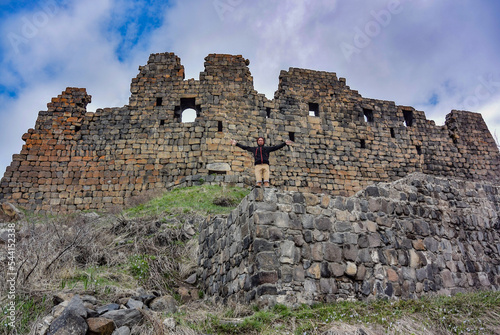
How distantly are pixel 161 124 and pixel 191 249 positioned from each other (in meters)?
8.77

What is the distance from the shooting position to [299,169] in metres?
17.2

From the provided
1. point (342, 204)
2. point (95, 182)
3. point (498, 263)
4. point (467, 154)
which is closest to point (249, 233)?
point (342, 204)

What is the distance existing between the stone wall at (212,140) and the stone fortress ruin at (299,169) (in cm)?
5

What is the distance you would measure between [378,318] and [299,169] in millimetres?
11758

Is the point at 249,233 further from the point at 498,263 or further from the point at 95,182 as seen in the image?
the point at 95,182

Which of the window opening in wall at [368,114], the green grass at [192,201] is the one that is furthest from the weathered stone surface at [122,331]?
the window opening in wall at [368,114]

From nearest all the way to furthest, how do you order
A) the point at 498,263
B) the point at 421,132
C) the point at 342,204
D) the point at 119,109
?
the point at 342,204 → the point at 498,263 → the point at 119,109 → the point at 421,132

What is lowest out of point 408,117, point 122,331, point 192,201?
point 122,331

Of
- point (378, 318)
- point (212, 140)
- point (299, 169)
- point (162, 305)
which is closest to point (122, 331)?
point (162, 305)

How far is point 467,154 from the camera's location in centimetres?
2044

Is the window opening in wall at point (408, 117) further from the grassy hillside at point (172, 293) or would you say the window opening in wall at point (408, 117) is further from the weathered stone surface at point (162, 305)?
the weathered stone surface at point (162, 305)

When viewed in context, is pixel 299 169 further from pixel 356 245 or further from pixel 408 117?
pixel 356 245

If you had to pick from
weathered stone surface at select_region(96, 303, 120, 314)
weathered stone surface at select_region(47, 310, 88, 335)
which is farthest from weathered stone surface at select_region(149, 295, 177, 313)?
weathered stone surface at select_region(47, 310, 88, 335)

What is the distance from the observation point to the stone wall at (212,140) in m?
16.2
